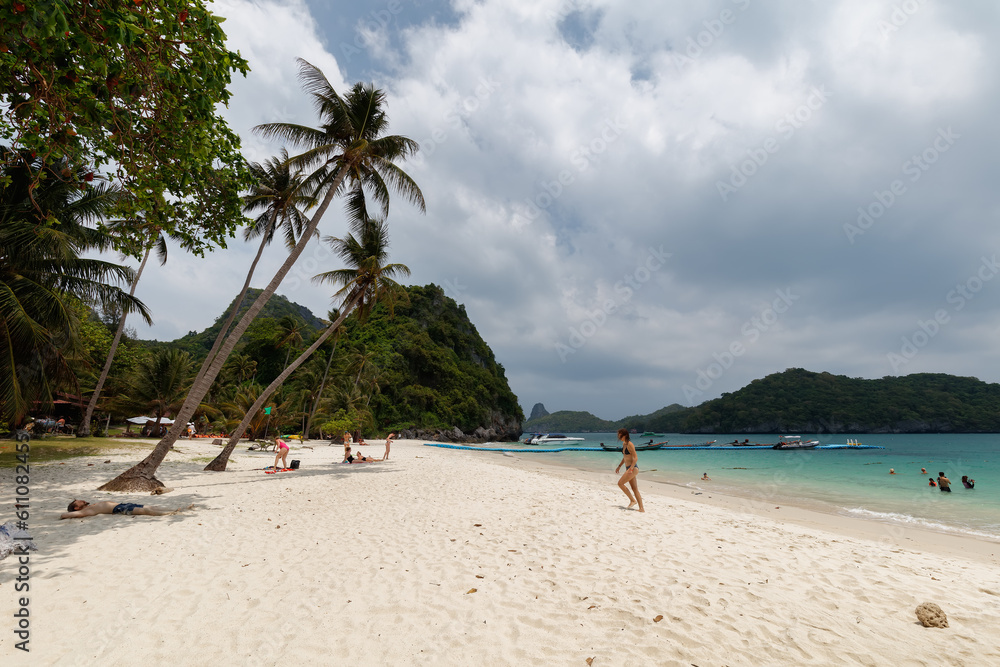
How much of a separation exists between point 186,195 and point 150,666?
716 cm

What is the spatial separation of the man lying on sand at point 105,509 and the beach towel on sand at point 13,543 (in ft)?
3.97

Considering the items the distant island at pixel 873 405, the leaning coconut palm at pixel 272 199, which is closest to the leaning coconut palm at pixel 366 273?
the leaning coconut palm at pixel 272 199

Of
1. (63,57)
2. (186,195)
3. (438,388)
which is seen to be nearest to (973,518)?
(186,195)

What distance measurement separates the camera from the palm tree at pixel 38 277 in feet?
32.9

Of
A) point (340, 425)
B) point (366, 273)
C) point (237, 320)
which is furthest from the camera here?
point (237, 320)

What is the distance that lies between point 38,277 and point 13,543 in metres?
11.0

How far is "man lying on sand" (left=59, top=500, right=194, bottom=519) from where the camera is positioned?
21.7 feet

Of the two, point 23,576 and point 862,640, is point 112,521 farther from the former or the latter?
point 862,640

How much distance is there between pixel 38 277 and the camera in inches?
461

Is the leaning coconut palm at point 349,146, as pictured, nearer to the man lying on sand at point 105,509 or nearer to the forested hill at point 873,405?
the man lying on sand at point 105,509

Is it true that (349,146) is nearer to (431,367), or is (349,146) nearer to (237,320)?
(431,367)

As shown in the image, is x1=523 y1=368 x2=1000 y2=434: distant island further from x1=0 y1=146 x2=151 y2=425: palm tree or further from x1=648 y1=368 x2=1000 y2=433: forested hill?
x1=0 y1=146 x2=151 y2=425: palm tree

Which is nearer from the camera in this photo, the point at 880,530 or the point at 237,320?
the point at 880,530

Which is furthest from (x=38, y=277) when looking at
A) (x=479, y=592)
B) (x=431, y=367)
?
(x=431, y=367)
